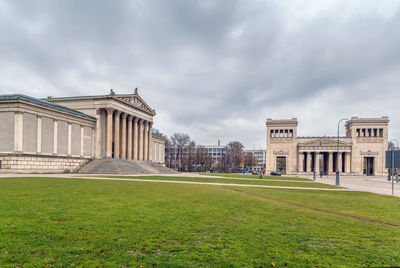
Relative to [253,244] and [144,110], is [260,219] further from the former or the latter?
[144,110]

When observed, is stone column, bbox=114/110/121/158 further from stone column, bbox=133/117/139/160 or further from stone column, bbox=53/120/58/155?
stone column, bbox=53/120/58/155

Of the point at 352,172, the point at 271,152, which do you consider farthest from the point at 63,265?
the point at 352,172

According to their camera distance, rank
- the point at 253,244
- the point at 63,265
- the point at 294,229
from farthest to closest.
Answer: the point at 294,229, the point at 253,244, the point at 63,265

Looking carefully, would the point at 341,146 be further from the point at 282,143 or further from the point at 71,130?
the point at 71,130

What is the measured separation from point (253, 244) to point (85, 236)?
→ 4521 mm

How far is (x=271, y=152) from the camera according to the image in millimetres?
97250

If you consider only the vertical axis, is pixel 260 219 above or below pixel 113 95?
below

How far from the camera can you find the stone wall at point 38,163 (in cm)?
4356

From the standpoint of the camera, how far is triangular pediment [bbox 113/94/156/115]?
2650 inches

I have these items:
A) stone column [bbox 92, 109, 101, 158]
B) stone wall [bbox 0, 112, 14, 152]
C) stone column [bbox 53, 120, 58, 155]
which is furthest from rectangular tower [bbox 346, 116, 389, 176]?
stone wall [bbox 0, 112, 14, 152]

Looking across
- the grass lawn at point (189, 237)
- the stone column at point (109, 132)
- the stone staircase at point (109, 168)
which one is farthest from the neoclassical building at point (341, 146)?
the grass lawn at point (189, 237)

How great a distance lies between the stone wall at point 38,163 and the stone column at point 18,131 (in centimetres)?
158

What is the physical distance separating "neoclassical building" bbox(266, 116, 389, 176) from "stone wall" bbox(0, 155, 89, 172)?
6710cm

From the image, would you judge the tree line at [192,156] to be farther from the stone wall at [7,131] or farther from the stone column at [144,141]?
the stone wall at [7,131]
